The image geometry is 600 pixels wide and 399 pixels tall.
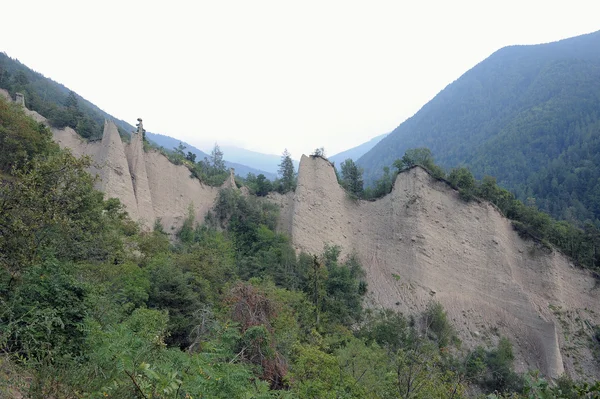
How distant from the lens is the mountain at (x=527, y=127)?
54750mm

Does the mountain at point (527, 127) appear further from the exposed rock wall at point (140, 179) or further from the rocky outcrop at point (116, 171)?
the rocky outcrop at point (116, 171)

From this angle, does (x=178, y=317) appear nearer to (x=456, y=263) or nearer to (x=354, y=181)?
(x=456, y=263)

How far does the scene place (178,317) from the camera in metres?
11.1

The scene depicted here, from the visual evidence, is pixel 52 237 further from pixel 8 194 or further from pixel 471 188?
pixel 471 188

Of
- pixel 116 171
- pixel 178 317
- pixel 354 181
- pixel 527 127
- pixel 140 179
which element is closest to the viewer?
pixel 178 317

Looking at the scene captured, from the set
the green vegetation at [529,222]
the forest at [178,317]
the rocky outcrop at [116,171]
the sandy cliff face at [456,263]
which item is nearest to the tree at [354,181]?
the sandy cliff face at [456,263]

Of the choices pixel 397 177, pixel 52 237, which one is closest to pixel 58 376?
pixel 52 237

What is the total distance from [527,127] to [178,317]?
8610 centimetres

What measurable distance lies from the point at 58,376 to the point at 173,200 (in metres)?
18.0

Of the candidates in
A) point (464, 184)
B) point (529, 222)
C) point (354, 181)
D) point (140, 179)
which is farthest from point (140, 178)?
point (529, 222)

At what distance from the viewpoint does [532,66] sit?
11062 centimetres

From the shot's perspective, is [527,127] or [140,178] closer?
[140,178]

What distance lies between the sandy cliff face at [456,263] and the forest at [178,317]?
4.44 feet

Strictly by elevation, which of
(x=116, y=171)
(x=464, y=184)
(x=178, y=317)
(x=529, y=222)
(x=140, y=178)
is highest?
(x=464, y=184)
